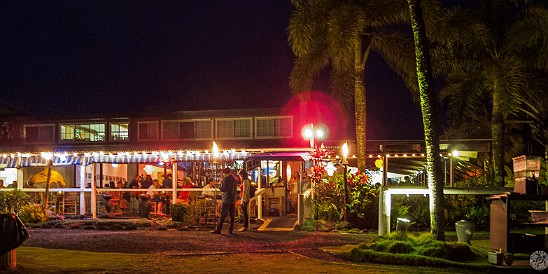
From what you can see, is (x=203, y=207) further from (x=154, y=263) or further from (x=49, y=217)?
(x=154, y=263)

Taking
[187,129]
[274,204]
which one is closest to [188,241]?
[274,204]

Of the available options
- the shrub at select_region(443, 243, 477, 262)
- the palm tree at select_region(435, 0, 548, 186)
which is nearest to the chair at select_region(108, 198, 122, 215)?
the palm tree at select_region(435, 0, 548, 186)

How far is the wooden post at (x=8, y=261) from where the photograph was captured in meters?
10.4

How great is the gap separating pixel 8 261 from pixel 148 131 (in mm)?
22097

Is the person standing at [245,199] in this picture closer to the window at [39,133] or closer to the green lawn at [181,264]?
the green lawn at [181,264]

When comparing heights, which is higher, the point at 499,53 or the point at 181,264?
the point at 499,53

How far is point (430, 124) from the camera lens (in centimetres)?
1323

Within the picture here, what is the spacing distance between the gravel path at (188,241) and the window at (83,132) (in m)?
15.5

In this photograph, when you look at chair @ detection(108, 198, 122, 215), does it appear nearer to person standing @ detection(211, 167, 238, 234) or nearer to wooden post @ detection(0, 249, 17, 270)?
person standing @ detection(211, 167, 238, 234)

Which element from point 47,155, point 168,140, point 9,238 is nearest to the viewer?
point 9,238

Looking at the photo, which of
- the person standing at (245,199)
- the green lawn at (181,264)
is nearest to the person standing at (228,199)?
the person standing at (245,199)

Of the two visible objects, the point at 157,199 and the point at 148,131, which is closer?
the point at 157,199

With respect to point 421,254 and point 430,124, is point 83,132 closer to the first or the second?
point 430,124

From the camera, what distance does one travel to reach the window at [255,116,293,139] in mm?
30719
